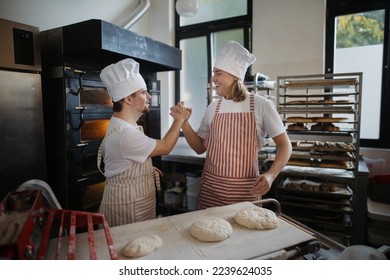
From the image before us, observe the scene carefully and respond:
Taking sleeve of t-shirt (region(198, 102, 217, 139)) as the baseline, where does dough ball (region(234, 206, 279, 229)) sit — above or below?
below

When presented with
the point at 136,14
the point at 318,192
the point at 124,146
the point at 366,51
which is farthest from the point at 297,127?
the point at 136,14

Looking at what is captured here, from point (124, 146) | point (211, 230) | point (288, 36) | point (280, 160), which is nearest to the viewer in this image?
point (211, 230)

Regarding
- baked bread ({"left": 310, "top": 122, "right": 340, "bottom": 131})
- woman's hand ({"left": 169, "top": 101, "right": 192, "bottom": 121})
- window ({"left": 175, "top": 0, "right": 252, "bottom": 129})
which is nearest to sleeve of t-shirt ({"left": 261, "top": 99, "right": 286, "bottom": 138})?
woman's hand ({"left": 169, "top": 101, "right": 192, "bottom": 121})

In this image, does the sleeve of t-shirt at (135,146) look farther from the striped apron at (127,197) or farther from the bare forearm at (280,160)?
the bare forearm at (280,160)

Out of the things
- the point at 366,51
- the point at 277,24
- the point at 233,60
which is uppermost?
the point at 277,24

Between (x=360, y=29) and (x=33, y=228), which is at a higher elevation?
(x=360, y=29)

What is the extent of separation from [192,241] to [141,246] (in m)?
0.16

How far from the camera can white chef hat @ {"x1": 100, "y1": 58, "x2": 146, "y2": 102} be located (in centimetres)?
124

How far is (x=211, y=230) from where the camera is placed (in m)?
0.87

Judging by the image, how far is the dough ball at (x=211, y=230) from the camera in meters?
0.86

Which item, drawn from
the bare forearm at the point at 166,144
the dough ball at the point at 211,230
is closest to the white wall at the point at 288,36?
the bare forearm at the point at 166,144

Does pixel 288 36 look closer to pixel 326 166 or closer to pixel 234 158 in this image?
pixel 326 166

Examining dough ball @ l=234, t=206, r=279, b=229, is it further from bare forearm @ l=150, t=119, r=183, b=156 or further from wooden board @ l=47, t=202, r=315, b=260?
bare forearm @ l=150, t=119, r=183, b=156

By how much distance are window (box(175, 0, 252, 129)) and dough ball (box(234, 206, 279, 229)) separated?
7.12 ft
